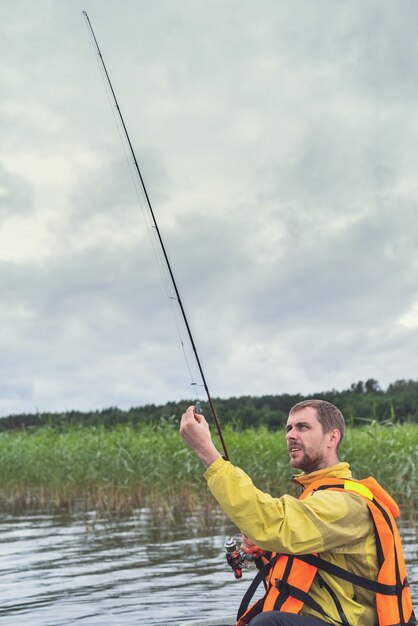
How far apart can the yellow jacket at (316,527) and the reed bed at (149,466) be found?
8.38 metres

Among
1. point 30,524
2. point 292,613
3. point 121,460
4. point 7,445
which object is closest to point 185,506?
point 121,460

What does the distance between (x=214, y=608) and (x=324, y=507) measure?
525 centimetres

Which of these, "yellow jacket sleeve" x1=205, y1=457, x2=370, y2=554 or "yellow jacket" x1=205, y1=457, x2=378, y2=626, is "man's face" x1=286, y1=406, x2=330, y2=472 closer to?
"yellow jacket" x1=205, y1=457, x2=378, y2=626

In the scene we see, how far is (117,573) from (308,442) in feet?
24.1

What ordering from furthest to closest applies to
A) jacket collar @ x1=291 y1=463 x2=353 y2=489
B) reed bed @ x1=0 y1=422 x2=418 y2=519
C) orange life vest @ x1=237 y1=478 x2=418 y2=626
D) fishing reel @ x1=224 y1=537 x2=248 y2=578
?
reed bed @ x1=0 y1=422 x2=418 y2=519 → fishing reel @ x1=224 y1=537 x2=248 y2=578 → jacket collar @ x1=291 y1=463 x2=353 y2=489 → orange life vest @ x1=237 y1=478 x2=418 y2=626

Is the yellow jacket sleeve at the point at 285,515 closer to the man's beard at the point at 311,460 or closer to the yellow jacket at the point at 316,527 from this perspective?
the yellow jacket at the point at 316,527

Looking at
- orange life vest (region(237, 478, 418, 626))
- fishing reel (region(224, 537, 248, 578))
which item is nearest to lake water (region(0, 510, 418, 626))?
fishing reel (region(224, 537, 248, 578))

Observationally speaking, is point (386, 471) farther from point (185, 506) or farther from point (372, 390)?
point (372, 390)

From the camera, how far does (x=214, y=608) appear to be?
8156mm

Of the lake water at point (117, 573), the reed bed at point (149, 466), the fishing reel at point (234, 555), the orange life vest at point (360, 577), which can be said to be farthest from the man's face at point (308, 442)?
the reed bed at point (149, 466)

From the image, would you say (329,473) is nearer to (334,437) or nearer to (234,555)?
(334,437)

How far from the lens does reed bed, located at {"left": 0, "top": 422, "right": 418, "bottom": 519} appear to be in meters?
12.5

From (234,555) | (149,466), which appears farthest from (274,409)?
(234,555)

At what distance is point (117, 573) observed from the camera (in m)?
10.3
